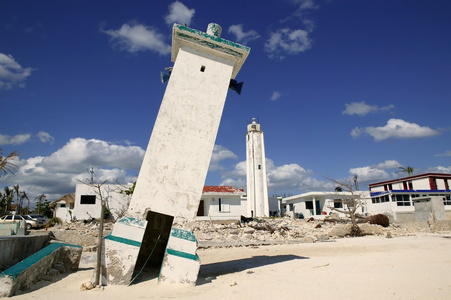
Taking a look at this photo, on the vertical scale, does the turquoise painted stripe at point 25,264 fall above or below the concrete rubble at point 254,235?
above

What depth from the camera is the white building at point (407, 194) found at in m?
29.1

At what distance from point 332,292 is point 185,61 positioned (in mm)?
6708

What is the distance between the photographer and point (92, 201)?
29.0 meters

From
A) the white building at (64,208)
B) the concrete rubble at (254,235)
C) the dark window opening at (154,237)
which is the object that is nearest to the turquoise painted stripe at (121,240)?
the dark window opening at (154,237)

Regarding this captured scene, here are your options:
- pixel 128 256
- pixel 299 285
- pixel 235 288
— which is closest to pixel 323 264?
pixel 299 285

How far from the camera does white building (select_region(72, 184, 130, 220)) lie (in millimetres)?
28453

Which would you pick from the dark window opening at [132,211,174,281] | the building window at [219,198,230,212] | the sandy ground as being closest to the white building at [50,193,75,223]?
the building window at [219,198,230,212]

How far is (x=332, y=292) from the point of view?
5719mm

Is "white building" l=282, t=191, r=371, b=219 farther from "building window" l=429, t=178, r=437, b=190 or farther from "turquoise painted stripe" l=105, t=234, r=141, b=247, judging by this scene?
"turquoise painted stripe" l=105, t=234, r=141, b=247

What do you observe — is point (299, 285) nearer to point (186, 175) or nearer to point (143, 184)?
point (186, 175)

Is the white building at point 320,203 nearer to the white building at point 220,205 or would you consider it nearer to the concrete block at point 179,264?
the white building at point 220,205

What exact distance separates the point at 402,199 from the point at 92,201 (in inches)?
1277

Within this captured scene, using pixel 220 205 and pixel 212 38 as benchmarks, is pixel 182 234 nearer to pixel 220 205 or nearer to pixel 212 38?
pixel 212 38

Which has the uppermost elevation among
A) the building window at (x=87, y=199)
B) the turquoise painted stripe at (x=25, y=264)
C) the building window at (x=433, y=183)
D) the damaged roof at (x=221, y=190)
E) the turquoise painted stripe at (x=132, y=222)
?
the building window at (x=433, y=183)
